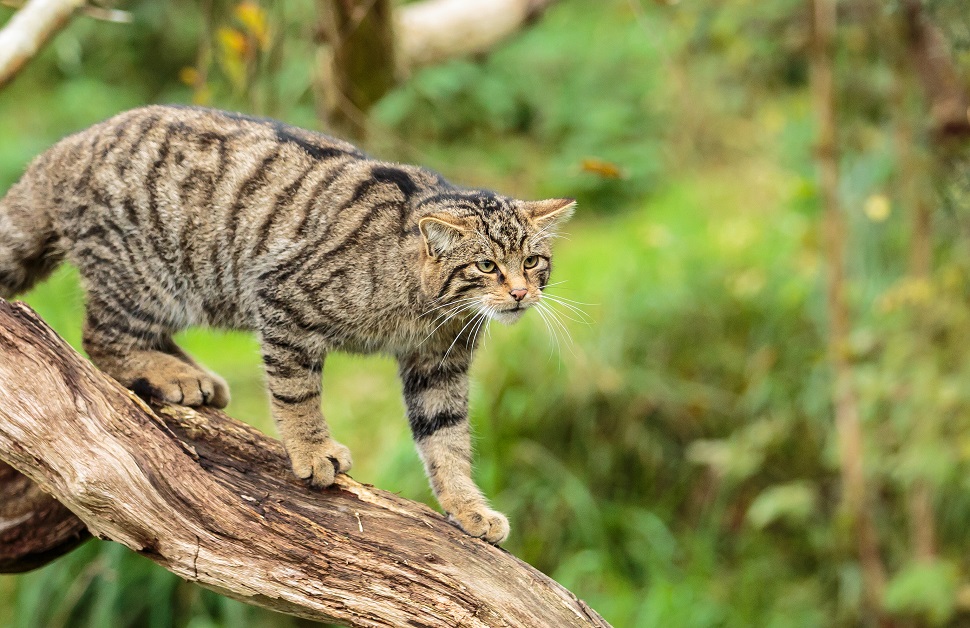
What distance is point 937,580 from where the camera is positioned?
12.9 ft

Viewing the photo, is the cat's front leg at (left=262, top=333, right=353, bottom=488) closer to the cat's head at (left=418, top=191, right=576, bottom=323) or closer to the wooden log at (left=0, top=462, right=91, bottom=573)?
the cat's head at (left=418, top=191, right=576, bottom=323)

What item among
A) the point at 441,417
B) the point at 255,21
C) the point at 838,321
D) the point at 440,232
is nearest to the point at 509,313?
the point at 440,232

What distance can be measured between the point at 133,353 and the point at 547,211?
1.30m

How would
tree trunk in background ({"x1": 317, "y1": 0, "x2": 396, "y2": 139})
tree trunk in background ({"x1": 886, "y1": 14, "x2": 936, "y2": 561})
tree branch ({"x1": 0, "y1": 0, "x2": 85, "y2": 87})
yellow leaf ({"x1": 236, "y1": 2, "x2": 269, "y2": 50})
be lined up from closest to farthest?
tree branch ({"x1": 0, "y1": 0, "x2": 85, "y2": 87}) → yellow leaf ({"x1": 236, "y1": 2, "x2": 269, "y2": 50}) → tree trunk in background ({"x1": 317, "y1": 0, "x2": 396, "y2": 139}) → tree trunk in background ({"x1": 886, "y1": 14, "x2": 936, "y2": 561})

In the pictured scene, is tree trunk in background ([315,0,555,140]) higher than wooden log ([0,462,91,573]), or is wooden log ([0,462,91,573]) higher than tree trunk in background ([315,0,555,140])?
tree trunk in background ([315,0,555,140])

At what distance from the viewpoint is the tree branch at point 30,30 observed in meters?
3.12

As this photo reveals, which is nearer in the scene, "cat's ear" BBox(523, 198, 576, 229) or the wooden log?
the wooden log

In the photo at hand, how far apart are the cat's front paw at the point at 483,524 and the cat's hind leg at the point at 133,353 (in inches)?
32.6

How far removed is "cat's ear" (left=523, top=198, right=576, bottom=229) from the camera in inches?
118

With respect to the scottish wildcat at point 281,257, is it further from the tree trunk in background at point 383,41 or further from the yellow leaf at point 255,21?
the tree trunk in background at point 383,41

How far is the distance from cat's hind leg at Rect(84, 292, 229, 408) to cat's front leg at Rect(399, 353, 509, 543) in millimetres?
598

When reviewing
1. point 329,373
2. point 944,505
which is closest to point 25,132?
point 329,373

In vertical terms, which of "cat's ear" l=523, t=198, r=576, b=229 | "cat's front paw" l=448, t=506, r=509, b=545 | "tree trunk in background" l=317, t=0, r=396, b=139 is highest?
"tree trunk in background" l=317, t=0, r=396, b=139

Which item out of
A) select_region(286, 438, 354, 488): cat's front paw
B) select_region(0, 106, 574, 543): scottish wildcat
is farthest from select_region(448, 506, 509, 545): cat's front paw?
select_region(286, 438, 354, 488): cat's front paw
